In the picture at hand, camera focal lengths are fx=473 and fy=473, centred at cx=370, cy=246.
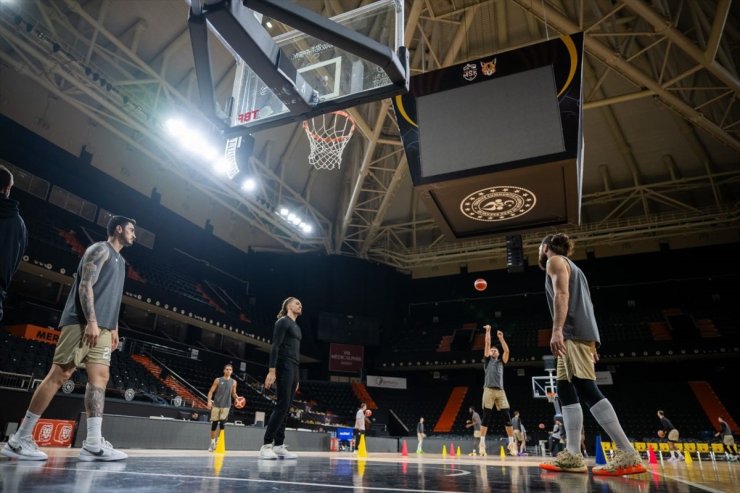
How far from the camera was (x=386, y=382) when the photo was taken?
23125mm

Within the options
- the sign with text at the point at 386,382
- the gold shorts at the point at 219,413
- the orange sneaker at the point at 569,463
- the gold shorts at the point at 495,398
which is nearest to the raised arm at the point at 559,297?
the orange sneaker at the point at 569,463

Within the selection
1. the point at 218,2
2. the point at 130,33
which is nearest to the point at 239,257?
the point at 130,33

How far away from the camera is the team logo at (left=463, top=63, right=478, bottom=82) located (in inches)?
243

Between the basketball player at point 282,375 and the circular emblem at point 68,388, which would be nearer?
the basketball player at point 282,375

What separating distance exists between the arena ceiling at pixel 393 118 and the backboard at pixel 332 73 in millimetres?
2271

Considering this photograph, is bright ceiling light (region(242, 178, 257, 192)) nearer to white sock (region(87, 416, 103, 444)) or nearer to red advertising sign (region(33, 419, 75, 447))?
red advertising sign (region(33, 419, 75, 447))

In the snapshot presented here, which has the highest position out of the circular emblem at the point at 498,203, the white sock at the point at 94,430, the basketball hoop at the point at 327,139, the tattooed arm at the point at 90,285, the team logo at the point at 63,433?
the basketball hoop at the point at 327,139

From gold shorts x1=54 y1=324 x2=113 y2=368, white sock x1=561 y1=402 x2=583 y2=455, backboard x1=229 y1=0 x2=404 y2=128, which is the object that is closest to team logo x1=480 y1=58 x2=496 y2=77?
backboard x1=229 y1=0 x2=404 y2=128

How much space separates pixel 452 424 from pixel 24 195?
700 inches

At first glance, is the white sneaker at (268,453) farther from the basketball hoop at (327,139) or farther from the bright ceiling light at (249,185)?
the bright ceiling light at (249,185)

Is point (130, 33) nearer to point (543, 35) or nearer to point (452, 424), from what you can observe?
point (543, 35)

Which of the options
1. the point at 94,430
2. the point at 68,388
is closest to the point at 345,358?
the point at 68,388

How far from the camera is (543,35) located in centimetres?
1395

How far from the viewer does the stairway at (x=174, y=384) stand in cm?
1463
